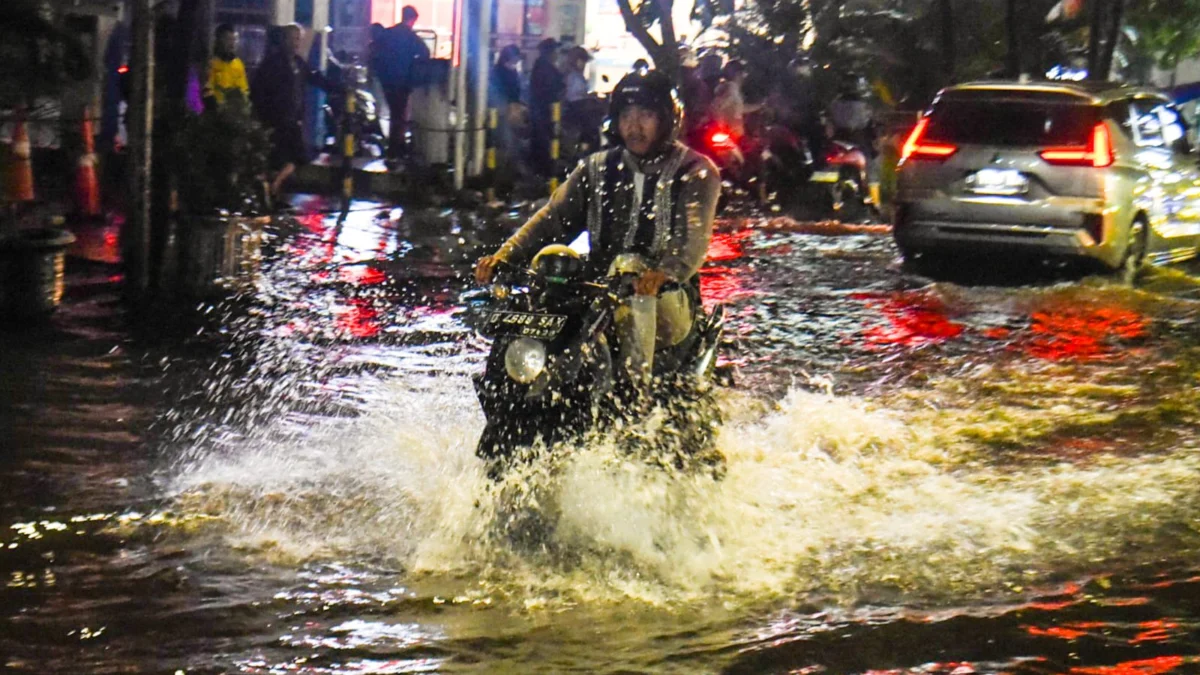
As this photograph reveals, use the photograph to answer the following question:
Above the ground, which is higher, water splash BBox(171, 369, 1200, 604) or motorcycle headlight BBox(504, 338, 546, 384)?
motorcycle headlight BBox(504, 338, 546, 384)

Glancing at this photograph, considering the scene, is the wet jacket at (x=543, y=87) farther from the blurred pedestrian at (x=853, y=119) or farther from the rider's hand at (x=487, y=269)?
the rider's hand at (x=487, y=269)

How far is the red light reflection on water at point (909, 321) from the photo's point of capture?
37.1 feet

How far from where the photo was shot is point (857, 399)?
30.2ft

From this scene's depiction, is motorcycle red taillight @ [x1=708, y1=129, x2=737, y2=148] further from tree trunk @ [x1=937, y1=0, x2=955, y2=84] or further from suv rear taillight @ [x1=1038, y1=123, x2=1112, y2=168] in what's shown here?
suv rear taillight @ [x1=1038, y1=123, x2=1112, y2=168]

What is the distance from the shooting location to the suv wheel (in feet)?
45.3

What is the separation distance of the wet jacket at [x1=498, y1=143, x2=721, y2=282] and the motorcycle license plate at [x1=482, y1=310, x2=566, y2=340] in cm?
59

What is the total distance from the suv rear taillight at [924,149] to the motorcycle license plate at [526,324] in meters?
8.78

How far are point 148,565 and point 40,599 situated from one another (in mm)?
470

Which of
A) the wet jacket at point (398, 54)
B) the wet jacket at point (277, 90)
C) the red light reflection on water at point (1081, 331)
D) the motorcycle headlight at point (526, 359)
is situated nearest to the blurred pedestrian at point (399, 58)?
the wet jacket at point (398, 54)

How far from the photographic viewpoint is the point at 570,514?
5859 mm

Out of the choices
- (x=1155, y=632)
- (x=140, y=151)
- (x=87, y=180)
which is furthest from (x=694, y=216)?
(x=87, y=180)

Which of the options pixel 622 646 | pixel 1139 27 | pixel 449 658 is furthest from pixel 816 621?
pixel 1139 27

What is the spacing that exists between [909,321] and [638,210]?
249 inches

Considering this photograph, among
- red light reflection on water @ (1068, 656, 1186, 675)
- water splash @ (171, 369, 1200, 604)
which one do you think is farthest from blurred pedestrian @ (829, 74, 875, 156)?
red light reflection on water @ (1068, 656, 1186, 675)
